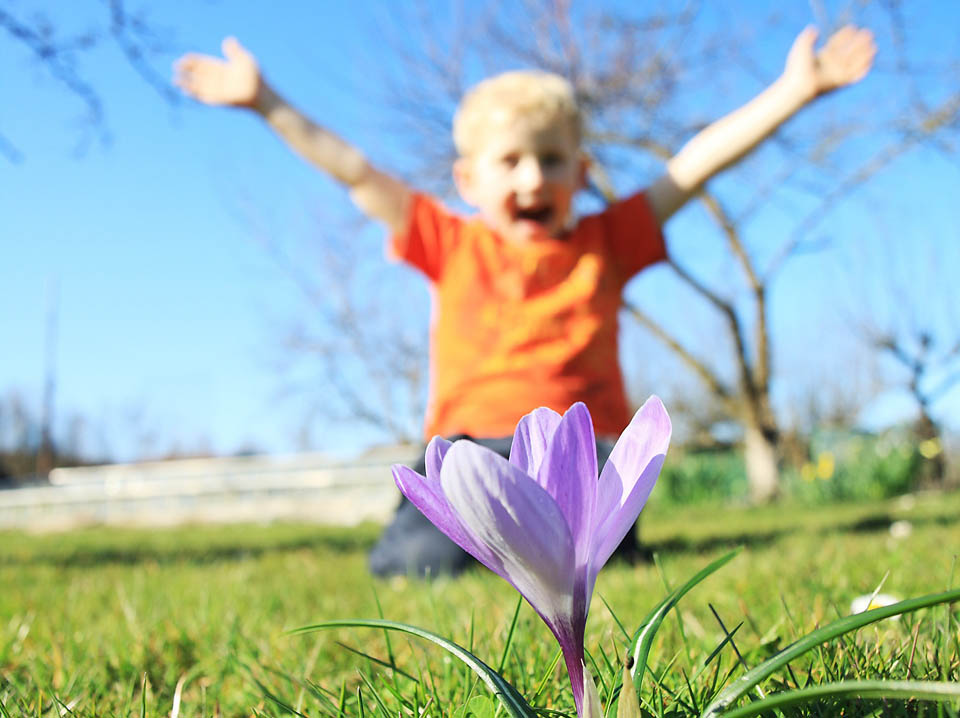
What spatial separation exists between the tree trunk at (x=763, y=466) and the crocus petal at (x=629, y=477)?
11.8 m

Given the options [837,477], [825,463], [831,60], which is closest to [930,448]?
[825,463]

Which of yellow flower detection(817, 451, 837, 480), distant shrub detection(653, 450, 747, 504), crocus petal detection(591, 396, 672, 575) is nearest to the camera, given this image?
crocus petal detection(591, 396, 672, 575)

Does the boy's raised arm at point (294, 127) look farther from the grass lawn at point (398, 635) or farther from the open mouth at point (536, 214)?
the grass lawn at point (398, 635)

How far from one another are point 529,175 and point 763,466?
10.3 metres

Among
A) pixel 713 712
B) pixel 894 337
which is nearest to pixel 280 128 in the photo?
pixel 713 712

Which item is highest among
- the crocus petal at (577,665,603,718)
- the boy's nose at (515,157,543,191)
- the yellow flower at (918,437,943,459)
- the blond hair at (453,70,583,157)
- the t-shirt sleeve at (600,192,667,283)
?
the blond hair at (453,70,583,157)

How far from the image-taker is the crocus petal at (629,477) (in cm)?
63

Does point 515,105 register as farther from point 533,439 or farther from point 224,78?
point 533,439

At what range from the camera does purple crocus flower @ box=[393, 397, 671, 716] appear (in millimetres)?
560

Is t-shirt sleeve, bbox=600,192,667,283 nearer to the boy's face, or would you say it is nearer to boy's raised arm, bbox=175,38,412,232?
the boy's face

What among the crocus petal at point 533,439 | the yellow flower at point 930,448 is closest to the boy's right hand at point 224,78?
the crocus petal at point 533,439

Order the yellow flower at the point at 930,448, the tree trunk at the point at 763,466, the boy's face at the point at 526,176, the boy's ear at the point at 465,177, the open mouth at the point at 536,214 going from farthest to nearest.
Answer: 1. the yellow flower at the point at 930,448
2. the tree trunk at the point at 763,466
3. the boy's ear at the point at 465,177
4. the open mouth at the point at 536,214
5. the boy's face at the point at 526,176

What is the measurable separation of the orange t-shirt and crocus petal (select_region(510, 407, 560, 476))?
2.06 m

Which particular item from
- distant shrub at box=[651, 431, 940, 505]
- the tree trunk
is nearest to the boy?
distant shrub at box=[651, 431, 940, 505]
